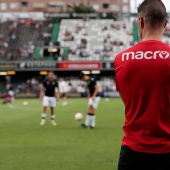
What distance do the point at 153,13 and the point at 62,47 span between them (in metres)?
54.2

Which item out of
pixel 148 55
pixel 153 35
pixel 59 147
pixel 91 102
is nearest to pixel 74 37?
pixel 91 102

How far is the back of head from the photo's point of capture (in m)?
3.89

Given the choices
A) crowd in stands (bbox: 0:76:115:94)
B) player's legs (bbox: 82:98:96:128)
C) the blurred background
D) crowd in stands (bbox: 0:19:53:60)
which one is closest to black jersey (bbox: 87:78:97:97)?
player's legs (bbox: 82:98:96:128)

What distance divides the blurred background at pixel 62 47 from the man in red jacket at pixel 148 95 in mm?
43099

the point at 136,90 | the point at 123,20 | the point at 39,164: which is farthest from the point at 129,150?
the point at 123,20

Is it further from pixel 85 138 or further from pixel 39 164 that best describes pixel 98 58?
pixel 39 164

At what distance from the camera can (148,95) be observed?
387cm

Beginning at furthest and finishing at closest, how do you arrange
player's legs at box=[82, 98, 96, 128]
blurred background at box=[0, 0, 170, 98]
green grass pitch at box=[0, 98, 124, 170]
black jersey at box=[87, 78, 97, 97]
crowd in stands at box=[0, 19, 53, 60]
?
crowd in stands at box=[0, 19, 53, 60] → blurred background at box=[0, 0, 170, 98] → black jersey at box=[87, 78, 97, 97] → player's legs at box=[82, 98, 96, 128] → green grass pitch at box=[0, 98, 124, 170]

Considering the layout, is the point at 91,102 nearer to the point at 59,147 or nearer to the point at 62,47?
the point at 59,147

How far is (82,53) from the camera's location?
56625mm

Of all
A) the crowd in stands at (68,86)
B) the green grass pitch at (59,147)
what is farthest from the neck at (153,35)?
the crowd in stands at (68,86)

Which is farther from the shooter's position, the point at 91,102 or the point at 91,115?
the point at 91,102

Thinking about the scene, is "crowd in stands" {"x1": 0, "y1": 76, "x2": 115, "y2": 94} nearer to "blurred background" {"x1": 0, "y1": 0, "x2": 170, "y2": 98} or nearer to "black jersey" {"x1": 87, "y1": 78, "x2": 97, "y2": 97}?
"blurred background" {"x1": 0, "y1": 0, "x2": 170, "y2": 98}

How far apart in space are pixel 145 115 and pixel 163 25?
787 millimetres
